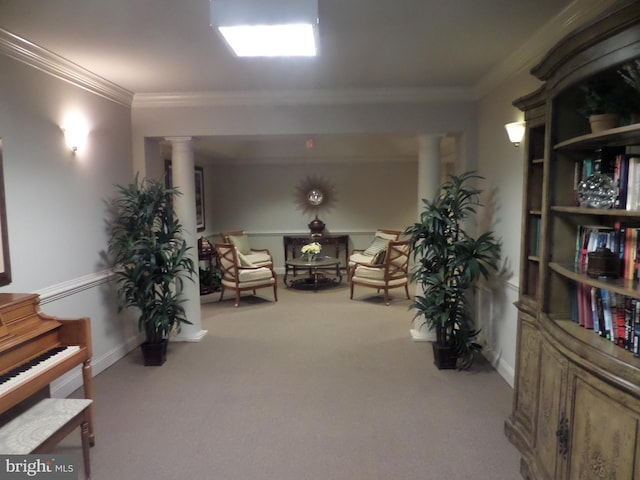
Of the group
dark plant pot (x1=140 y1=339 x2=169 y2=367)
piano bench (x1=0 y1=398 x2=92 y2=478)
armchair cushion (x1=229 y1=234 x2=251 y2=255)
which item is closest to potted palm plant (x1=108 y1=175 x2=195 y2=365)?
dark plant pot (x1=140 y1=339 x2=169 y2=367)

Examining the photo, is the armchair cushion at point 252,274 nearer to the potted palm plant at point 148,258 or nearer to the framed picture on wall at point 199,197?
the framed picture on wall at point 199,197

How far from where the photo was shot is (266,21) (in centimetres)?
205

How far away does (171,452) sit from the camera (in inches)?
95.0

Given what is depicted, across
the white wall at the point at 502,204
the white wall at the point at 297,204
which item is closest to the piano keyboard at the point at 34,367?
the white wall at the point at 502,204

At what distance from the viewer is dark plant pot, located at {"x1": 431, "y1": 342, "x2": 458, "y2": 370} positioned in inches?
139

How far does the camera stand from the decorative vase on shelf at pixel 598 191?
1.71 metres

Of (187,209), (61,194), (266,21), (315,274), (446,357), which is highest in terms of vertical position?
(266,21)

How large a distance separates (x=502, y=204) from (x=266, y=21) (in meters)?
2.39

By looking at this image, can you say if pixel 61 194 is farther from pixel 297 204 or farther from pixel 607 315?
pixel 297 204

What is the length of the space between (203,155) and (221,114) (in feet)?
11.1

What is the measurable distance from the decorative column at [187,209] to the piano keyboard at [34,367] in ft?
5.85

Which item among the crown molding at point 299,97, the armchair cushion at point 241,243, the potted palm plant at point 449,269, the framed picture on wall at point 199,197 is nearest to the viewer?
the potted palm plant at point 449,269

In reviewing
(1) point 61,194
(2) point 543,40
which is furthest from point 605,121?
(1) point 61,194

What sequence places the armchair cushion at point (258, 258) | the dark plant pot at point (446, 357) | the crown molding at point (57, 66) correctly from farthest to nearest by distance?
the armchair cushion at point (258, 258), the dark plant pot at point (446, 357), the crown molding at point (57, 66)
